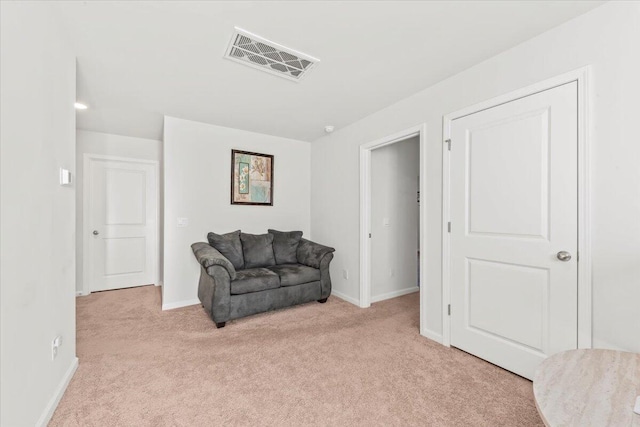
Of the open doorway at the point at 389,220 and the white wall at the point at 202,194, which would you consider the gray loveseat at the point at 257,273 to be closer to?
the white wall at the point at 202,194

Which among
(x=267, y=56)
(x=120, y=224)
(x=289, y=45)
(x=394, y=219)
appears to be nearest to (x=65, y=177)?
(x=267, y=56)

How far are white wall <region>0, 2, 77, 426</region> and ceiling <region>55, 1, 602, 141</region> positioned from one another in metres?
0.41

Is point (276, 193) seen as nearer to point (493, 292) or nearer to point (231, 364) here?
point (231, 364)

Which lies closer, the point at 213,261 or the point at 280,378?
the point at 280,378

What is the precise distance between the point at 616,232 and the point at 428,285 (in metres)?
1.34

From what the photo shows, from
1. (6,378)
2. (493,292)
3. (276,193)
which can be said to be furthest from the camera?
(276,193)

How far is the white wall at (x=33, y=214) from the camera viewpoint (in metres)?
1.13

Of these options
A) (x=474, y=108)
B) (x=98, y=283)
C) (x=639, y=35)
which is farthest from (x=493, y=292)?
(x=98, y=283)

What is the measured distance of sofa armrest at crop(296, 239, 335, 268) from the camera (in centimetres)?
346

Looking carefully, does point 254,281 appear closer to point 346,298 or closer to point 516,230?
point 346,298

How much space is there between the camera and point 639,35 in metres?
1.44

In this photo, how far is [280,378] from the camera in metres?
1.91

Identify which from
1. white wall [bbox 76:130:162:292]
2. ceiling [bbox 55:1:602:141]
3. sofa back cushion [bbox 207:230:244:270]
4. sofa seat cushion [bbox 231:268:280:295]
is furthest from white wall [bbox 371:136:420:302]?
white wall [bbox 76:130:162:292]

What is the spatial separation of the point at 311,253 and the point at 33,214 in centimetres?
263
